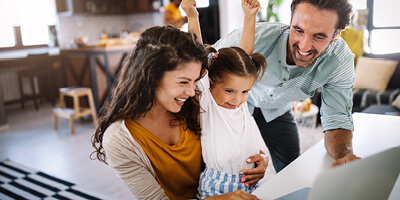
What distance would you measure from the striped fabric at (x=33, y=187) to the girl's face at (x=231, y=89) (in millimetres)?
1783

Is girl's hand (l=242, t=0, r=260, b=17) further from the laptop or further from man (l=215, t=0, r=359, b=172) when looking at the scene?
the laptop

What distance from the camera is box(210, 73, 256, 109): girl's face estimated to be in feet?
4.26

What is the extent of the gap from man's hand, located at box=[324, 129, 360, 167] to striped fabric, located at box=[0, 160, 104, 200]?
193cm

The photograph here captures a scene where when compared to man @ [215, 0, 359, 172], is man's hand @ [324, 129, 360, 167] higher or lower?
lower

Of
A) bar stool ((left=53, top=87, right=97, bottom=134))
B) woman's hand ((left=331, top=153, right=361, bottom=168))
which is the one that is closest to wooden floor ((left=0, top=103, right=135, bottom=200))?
bar stool ((left=53, top=87, right=97, bottom=134))

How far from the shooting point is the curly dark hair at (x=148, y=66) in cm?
112

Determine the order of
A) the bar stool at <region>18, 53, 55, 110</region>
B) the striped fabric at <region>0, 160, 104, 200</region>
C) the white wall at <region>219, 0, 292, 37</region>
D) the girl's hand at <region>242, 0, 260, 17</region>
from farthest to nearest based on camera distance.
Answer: the bar stool at <region>18, 53, 55, 110</region> → the white wall at <region>219, 0, 292, 37</region> → the striped fabric at <region>0, 160, 104, 200</region> → the girl's hand at <region>242, 0, 260, 17</region>

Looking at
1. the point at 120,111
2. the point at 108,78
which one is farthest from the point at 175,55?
the point at 108,78

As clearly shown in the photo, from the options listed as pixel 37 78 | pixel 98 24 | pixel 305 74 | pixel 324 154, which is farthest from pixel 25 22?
pixel 324 154

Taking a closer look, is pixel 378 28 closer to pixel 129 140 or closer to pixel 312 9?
pixel 312 9

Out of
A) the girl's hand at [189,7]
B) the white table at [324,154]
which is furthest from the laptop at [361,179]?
the girl's hand at [189,7]

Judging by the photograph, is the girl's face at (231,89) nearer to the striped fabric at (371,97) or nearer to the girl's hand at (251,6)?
the girl's hand at (251,6)

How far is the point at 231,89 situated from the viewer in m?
1.31

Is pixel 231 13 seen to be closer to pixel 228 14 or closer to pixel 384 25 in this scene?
pixel 228 14
